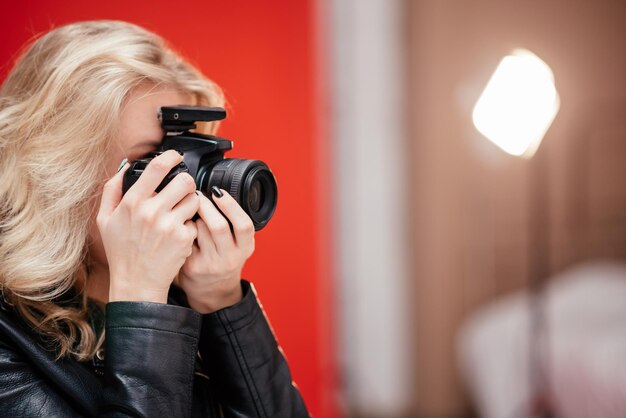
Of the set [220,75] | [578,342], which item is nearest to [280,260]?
[220,75]

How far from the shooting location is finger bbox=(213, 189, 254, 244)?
2.45 ft

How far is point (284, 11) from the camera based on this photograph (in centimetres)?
162

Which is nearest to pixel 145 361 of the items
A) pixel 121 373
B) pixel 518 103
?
pixel 121 373

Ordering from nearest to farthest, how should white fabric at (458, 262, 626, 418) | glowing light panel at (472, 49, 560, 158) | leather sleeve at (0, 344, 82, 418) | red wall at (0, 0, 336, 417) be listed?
1. leather sleeve at (0, 344, 82, 418)
2. red wall at (0, 0, 336, 417)
3. glowing light panel at (472, 49, 560, 158)
4. white fabric at (458, 262, 626, 418)

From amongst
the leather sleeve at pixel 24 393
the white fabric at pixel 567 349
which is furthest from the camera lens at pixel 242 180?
the white fabric at pixel 567 349

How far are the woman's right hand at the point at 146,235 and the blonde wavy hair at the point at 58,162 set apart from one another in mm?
77

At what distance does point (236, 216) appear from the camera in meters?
0.75

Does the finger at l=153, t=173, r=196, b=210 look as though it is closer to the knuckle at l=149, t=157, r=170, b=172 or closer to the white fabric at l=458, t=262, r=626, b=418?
the knuckle at l=149, t=157, r=170, b=172

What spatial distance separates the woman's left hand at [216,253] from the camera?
29.3 inches

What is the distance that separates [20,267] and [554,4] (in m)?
2.76

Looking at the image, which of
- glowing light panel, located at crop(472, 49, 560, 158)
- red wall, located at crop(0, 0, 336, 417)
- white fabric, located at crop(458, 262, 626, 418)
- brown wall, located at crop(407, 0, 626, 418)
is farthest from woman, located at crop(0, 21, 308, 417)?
brown wall, located at crop(407, 0, 626, 418)

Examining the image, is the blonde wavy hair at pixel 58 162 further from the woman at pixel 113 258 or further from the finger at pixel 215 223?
the finger at pixel 215 223

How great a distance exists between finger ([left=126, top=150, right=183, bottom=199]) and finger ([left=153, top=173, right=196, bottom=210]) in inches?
0.5

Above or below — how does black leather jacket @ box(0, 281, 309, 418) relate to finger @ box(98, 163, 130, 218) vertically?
below
